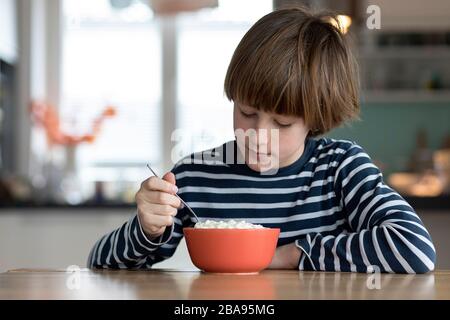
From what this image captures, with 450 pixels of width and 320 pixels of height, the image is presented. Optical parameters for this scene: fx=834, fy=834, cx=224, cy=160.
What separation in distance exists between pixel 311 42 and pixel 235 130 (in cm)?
20

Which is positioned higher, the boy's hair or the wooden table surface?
the boy's hair

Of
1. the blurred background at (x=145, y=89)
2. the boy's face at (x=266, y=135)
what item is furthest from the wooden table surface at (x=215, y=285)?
the blurred background at (x=145, y=89)

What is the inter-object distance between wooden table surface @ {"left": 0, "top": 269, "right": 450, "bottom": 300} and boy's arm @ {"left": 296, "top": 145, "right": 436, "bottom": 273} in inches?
1.7

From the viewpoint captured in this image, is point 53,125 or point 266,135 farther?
point 53,125

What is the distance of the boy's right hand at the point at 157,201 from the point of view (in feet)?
3.95

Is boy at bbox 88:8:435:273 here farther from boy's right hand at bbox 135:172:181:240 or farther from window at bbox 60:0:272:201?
window at bbox 60:0:272:201

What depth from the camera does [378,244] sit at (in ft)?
4.07

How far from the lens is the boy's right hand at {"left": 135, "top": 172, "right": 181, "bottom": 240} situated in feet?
3.95

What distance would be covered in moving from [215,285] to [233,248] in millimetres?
172

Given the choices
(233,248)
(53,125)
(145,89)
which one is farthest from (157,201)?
(145,89)

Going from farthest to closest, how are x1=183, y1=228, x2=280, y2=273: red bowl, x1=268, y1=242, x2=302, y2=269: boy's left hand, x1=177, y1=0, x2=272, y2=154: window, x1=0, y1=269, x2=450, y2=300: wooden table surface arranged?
x1=177, y1=0, x2=272, y2=154: window < x1=268, y1=242, x2=302, y2=269: boy's left hand < x1=183, y1=228, x2=280, y2=273: red bowl < x1=0, y1=269, x2=450, y2=300: wooden table surface

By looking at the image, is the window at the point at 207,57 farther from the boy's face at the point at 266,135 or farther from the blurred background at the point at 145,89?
the boy's face at the point at 266,135

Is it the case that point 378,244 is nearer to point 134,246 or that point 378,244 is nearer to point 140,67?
point 134,246

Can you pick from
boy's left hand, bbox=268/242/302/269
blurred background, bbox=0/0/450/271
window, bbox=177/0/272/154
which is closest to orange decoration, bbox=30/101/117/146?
blurred background, bbox=0/0/450/271
